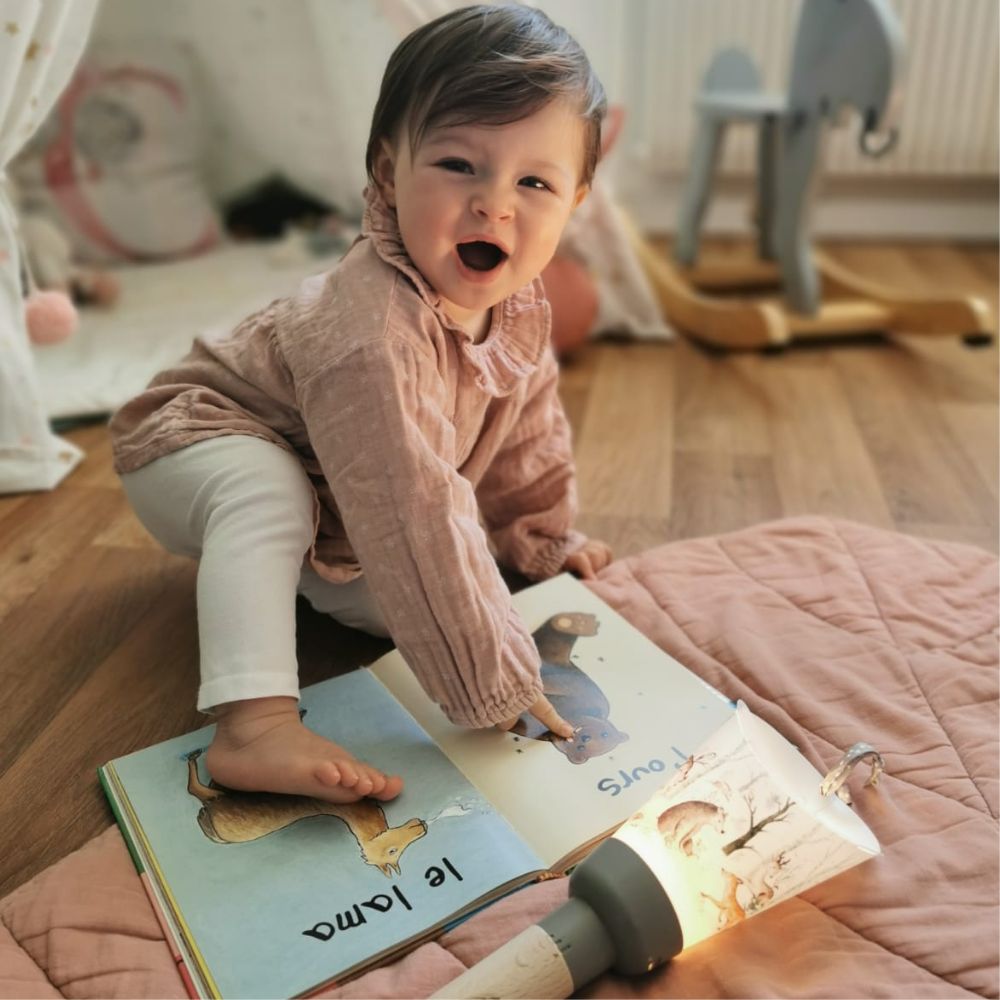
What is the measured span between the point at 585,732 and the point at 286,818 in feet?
0.78

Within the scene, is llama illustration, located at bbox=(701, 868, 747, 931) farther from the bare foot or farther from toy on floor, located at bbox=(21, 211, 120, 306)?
toy on floor, located at bbox=(21, 211, 120, 306)

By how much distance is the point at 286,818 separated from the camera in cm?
71

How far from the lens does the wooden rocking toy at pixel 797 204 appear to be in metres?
1.58

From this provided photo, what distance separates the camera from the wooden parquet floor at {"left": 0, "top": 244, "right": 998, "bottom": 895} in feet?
2.74

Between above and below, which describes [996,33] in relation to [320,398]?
above

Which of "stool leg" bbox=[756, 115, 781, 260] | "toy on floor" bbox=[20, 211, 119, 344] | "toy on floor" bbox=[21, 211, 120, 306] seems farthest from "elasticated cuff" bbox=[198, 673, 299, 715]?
"stool leg" bbox=[756, 115, 781, 260]

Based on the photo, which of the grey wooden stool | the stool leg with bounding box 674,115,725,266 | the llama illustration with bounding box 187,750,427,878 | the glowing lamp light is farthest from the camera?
the stool leg with bounding box 674,115,725,266

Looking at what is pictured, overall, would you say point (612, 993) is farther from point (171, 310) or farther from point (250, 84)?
point (250, 84)

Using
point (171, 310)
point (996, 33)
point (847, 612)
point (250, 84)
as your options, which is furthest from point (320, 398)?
point (996, 33)

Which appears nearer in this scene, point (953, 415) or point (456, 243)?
point (456, 243)

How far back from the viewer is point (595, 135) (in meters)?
0.81

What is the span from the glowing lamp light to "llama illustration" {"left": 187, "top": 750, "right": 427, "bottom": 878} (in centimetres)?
13

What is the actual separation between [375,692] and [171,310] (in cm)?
113

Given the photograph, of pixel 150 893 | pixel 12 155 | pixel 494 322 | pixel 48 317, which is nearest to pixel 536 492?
pixel 494 322
